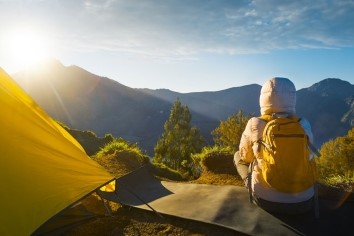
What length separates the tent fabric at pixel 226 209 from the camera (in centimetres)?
623

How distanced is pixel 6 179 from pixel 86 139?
19782 mm

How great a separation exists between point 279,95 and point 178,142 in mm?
53816

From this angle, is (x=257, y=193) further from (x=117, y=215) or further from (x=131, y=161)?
(x=131, y=161)

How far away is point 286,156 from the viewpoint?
6160 mm

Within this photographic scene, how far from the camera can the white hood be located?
649 centimetres

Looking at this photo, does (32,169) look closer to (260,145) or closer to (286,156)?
(260,145)

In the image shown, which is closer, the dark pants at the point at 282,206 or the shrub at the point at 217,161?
the dark pants at the point at 282,206

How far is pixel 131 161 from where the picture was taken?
12539 mm

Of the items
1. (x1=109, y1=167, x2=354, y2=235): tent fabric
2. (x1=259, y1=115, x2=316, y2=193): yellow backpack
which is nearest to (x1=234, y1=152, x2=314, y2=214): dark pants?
(x1=109, y1=167, x2=354, y2=235): tent fabric

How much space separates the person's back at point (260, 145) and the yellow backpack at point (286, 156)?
87 mm

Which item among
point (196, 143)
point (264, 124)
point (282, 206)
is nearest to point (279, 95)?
point (264, 124)

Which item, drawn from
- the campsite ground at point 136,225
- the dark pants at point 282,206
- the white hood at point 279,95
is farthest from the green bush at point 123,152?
the white hood at point 279,95

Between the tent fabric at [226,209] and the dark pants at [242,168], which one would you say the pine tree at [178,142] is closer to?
the tent fabric at [226,209]

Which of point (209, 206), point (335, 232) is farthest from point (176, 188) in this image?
point (335, 232)
